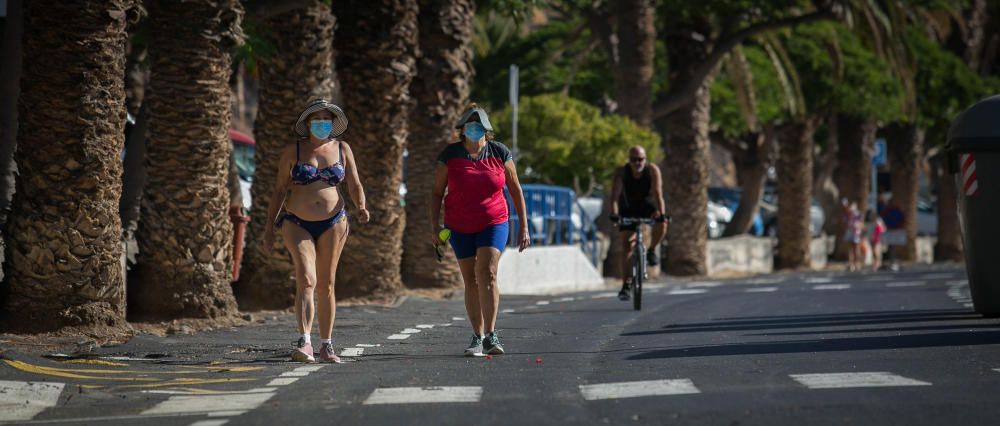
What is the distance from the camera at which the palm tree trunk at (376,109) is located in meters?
19.7

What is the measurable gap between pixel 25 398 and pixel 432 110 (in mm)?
13273

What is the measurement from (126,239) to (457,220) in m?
5.19

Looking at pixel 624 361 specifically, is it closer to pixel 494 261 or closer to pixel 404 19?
pixel 494 261

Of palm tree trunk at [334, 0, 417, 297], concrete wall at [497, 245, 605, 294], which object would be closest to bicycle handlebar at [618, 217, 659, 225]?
palm tree trunk at [334, 0, 417, 297]

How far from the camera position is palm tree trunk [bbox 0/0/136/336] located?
13117 millimetres

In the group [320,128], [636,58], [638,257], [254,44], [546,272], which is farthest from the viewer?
[636,58]

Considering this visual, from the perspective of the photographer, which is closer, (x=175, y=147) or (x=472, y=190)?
(x=472, y=190)

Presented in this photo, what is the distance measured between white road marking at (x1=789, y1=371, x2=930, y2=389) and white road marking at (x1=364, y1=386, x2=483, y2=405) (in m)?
1.81

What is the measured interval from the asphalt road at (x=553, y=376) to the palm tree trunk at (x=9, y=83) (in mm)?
2878

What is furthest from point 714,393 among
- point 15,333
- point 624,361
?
point 15,333

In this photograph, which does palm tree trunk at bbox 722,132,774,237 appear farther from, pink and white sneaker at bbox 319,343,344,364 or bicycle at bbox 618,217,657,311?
pink and white sneaker at bbox 319,343,344,364

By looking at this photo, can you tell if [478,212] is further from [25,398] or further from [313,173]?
[25,398]

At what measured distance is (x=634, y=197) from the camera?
18.3m

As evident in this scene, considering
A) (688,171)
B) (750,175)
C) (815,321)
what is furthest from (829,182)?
(815,321)
